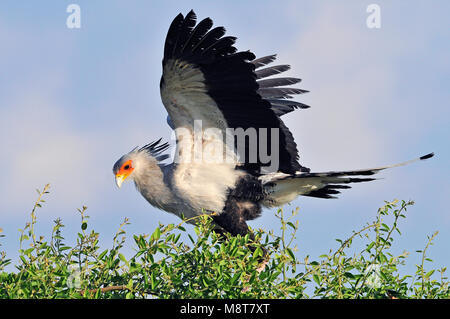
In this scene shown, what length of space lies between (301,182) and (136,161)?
177 centimetres

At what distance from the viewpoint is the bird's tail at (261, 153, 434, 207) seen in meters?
6.07

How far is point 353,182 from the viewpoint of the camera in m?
6.24

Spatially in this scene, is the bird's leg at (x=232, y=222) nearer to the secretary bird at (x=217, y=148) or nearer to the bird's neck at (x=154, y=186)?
the secretary bird at (x=217, y=148)

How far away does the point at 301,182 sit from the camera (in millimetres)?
6297

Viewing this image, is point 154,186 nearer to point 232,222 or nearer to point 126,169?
point 126,169

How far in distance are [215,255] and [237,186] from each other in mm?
2338

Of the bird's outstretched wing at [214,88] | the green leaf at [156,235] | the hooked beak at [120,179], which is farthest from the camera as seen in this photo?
the hooked beak at [120,179]

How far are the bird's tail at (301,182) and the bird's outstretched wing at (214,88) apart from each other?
5.2 inches

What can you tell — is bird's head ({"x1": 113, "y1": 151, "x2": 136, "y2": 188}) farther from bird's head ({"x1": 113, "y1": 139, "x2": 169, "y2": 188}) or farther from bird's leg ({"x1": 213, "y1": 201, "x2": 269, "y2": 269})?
bird's leg ({"x1": 213, "y1": 201, "x2": 269, "y2": 269})

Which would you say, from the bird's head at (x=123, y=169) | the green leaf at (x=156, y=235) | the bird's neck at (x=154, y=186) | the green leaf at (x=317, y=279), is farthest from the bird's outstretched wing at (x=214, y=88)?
the green leaf at (x=317, y=279)

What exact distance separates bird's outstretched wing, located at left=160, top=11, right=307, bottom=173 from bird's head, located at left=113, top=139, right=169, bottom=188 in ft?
1.76

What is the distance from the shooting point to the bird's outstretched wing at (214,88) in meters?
5.38
